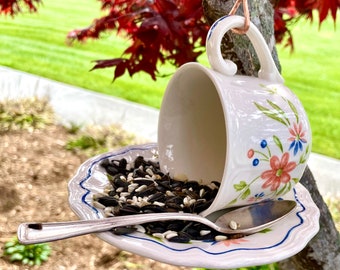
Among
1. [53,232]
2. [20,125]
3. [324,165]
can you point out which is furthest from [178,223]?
[20,125]

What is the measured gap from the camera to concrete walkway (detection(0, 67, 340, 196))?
3.27 m

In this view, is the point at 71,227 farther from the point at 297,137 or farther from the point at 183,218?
the point at 297,137

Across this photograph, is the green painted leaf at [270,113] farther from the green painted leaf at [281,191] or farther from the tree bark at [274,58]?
the tree bark at [274,58]

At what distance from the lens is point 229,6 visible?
1.08m

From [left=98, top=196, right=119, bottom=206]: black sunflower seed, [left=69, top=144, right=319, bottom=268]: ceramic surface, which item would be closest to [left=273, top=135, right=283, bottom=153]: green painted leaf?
[left=69, top=144, right=319, bottom=268]: ceramic surface

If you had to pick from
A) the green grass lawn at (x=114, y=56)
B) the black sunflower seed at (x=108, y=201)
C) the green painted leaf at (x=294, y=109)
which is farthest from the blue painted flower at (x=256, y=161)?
the green grass lawn at (x=114, y=56)

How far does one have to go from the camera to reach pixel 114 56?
19.0ft

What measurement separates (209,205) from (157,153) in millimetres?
251

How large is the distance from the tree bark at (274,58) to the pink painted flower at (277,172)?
0.28m

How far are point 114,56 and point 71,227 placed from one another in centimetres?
514

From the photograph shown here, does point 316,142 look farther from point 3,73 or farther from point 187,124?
point 187,124

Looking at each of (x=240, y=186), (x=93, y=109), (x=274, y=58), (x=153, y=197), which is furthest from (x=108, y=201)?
(x=93, y=109)

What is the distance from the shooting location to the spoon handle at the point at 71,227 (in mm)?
733

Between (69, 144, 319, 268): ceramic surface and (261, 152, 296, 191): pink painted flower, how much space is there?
2.0 inches
